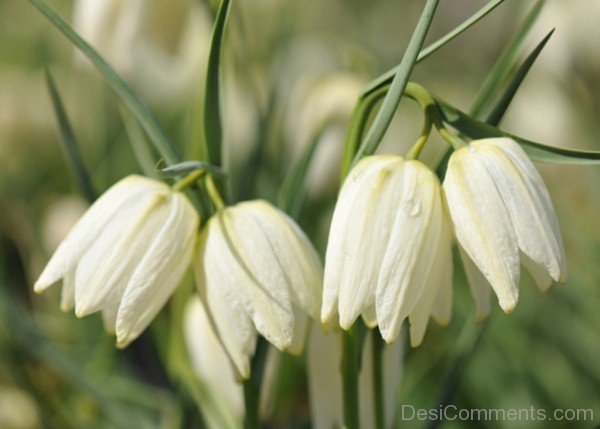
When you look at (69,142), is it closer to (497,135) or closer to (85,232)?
(85,232)

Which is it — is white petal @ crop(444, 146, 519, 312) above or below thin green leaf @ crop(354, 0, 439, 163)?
below

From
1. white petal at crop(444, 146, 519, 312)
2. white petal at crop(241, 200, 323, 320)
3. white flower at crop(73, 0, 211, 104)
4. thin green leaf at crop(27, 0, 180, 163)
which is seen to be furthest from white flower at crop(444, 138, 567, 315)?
white flower at crop(73, 0, 211, 104)

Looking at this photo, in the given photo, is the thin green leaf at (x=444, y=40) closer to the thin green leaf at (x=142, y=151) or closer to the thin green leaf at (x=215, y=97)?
the thin green leaf at (x=215, y=97)

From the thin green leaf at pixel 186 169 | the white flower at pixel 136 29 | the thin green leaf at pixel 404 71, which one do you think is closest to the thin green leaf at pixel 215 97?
the thin green leaf at pixel 186 169

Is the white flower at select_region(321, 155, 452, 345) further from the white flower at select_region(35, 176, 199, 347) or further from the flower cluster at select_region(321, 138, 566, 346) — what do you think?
the white flower at select_region(35, 176, 199, 347)

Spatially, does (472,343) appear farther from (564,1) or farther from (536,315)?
Result: (564,1)

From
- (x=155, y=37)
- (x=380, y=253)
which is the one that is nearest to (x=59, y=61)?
(x=155, y=37)

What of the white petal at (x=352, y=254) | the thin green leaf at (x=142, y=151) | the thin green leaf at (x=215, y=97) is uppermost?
the thin green leaf at (x=215, y=97)
